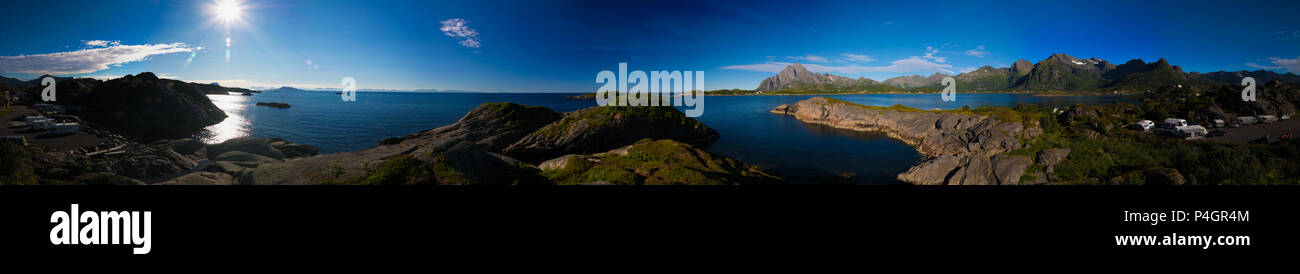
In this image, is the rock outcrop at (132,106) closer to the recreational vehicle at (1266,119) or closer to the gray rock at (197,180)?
the gray rock at (197,180)

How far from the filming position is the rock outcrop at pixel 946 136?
17047 mm

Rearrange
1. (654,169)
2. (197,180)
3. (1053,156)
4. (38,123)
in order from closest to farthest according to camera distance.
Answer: (197,180)
(654,169)
(1053,156)
(38,123)

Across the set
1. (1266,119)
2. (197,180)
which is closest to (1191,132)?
(1266,119)

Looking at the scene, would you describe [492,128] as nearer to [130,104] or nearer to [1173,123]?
[130,104]

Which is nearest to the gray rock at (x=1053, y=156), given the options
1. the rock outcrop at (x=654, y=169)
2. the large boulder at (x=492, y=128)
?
the rock outcrop at (x=654, y=169)

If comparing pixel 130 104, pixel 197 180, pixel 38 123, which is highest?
pixel 130 104

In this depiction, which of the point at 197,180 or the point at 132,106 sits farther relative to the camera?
the point at 132,106

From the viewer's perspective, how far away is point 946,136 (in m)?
33.2

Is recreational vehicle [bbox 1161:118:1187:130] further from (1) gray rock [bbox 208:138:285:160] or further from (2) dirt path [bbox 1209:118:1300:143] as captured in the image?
(1) gray rock [bbox 208:138:285:160]

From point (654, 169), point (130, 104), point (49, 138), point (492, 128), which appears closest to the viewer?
point (654, 169)

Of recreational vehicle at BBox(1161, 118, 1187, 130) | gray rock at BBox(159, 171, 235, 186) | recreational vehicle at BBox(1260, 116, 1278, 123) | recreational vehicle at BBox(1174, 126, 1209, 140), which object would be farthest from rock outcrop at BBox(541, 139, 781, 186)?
recreational vehicle at BBox(1260, 116, 1278, 123)
